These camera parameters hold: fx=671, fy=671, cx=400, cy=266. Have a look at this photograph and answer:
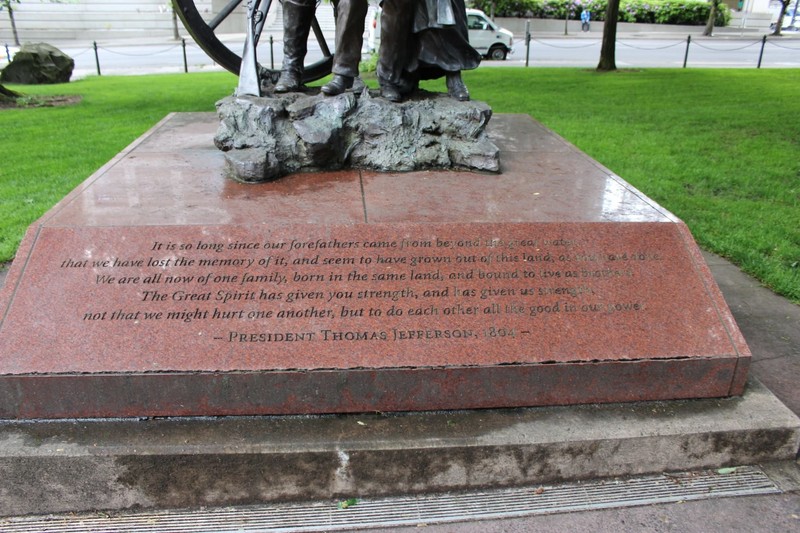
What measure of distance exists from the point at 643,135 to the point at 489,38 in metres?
11.6

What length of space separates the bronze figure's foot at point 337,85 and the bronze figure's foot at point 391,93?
23cm

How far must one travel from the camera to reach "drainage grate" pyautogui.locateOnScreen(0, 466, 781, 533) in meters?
2.39

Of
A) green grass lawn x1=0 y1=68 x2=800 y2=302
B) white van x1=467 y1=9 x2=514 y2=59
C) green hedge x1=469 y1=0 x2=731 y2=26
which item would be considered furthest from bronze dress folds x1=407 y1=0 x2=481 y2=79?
green hedge x1=469 y1=0 x2=731 y2=26

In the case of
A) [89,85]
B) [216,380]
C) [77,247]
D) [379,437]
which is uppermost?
[77,247]

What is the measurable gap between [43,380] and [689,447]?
2.46 metres

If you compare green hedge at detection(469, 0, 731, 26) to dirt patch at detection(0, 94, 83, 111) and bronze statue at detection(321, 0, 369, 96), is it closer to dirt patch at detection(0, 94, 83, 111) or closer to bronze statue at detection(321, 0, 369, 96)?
dirt patch at detection(0, 94, 83, 111)

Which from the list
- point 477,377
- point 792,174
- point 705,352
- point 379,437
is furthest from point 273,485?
point 792,174

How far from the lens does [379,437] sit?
8.16 feet

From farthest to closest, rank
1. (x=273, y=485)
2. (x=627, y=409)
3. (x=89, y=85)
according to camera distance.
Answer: (x=89, y=85), (x=627, y=409), (x=273, y=485)

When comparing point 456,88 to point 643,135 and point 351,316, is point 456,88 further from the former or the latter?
point 643,135

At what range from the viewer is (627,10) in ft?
102

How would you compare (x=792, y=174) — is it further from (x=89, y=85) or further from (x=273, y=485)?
(x=89, y=85)

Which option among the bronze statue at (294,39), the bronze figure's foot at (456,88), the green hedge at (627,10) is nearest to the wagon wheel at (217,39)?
the bronze statue at (294,39)

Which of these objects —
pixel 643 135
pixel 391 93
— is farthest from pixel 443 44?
pixel 643 135
